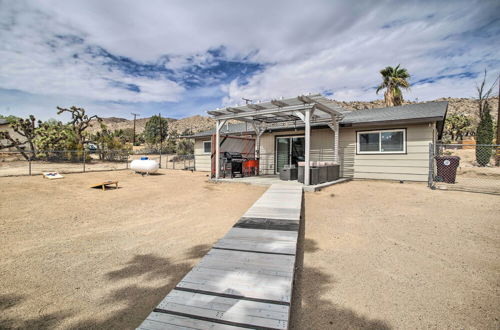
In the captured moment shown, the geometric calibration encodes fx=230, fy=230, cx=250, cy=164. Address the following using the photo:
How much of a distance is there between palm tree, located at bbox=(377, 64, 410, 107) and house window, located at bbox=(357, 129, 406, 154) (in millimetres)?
12263

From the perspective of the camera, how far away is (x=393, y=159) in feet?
32.0

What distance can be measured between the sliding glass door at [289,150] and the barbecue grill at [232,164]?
263cm

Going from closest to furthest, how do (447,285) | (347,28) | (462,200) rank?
1. (447,285)
2. (462,200)
3. (347,28)

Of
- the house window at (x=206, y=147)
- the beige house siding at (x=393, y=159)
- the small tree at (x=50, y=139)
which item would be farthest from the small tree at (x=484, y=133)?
the small tree at (x=50, y=139)

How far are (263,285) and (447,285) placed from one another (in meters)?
2.14

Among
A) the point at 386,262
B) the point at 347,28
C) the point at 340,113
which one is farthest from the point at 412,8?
the point at 386,262

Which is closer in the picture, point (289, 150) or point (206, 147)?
point (289, 150)

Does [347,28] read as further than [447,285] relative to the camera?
Yes

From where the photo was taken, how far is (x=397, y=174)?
967cm

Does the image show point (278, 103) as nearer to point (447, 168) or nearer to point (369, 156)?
point (369, 156)

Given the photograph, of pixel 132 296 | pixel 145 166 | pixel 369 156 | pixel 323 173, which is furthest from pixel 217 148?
pixel 132 296

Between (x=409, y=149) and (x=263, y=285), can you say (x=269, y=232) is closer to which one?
(x=263, y=285)

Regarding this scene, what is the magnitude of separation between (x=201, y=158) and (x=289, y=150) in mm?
6775

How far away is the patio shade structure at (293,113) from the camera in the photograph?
8.04 m
